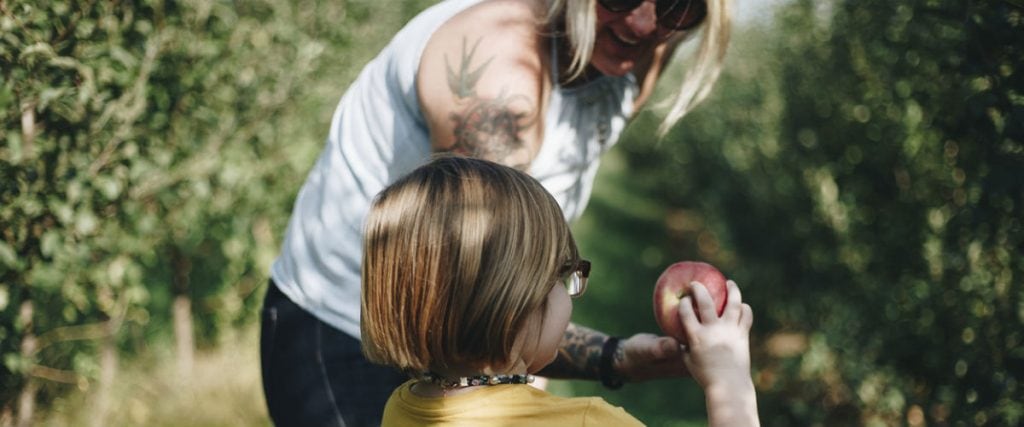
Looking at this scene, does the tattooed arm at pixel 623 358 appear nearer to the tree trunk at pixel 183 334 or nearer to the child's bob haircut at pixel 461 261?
the child's bob haircut at pixel 461 261

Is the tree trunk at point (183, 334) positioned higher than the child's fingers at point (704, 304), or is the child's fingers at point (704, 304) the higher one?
the child's fingers at point (704, 304)

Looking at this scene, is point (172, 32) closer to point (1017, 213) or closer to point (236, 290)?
point (236, 290)

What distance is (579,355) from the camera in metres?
2.23

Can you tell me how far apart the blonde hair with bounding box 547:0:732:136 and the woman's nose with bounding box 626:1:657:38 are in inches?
3.0

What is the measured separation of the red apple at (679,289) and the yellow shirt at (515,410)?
0.39m


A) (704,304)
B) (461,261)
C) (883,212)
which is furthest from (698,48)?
(883,212)

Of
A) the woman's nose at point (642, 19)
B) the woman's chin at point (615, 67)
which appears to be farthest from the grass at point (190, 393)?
the woman's nose at point (642, 19)

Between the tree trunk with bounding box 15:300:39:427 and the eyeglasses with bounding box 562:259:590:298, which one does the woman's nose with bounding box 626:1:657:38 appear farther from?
the tree trunk with bounding box 15:300:39:427

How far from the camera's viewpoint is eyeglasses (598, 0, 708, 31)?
2.00 m

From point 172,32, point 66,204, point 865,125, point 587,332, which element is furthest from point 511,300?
point 865,125

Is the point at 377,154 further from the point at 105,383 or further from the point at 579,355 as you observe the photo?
the point at 105,383

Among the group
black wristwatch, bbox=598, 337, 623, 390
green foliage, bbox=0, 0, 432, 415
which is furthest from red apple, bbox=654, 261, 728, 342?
green foliage, bbox=0, 0, 432, 415

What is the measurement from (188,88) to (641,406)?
296 centimetres

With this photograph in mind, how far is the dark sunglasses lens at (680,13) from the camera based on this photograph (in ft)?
6.65
